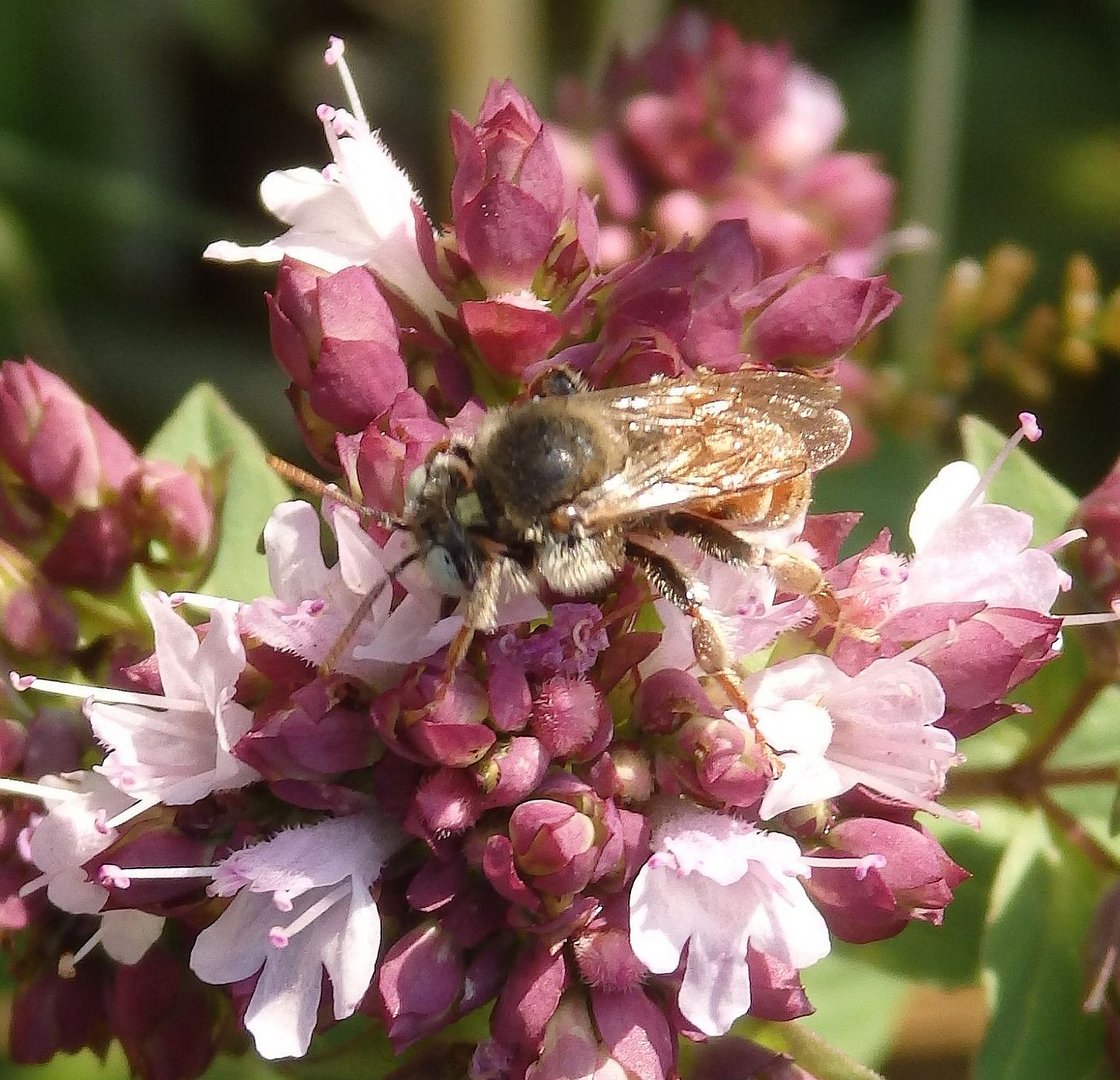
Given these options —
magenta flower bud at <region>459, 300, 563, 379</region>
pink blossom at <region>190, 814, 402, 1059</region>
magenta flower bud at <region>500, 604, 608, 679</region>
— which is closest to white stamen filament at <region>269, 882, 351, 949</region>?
pink blossom at <region>190, 814, 402, 1059</region>

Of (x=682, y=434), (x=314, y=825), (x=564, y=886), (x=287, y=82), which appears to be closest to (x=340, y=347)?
(x=682, y=434)

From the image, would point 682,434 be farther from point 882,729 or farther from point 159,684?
point 159,684

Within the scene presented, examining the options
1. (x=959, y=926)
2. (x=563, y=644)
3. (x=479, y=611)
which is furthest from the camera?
(x=959, y=926)

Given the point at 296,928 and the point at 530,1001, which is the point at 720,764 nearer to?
the point at 530,1001

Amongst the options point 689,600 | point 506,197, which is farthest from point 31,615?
point 689,600

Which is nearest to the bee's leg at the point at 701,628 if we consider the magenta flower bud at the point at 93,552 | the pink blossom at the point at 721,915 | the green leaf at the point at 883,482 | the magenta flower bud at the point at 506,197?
the pink blossom at the point at 721,915

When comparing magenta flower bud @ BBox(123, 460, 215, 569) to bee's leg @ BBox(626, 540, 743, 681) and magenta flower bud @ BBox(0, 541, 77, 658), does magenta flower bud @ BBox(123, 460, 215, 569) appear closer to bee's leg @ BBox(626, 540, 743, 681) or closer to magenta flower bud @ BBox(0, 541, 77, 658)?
magenta flower bud @ BBox(0, 541, 77, 658)
